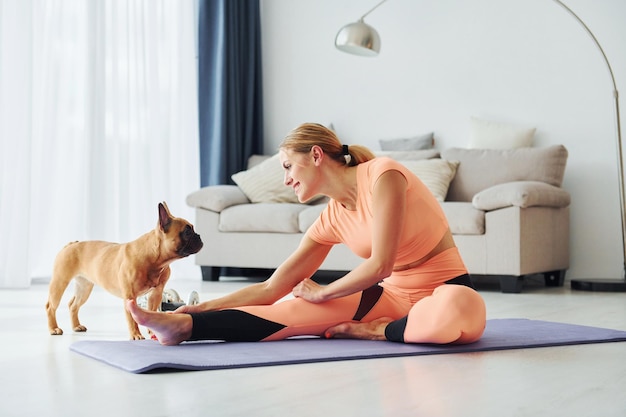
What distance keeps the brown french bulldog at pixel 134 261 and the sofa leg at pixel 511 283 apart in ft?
7.60

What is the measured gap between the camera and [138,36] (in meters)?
5.24

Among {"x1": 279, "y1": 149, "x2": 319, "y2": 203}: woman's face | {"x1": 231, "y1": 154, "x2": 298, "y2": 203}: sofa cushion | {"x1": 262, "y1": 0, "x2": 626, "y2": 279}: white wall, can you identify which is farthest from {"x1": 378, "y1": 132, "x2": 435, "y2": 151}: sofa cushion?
{"x1": 279, "y1": 149, "x2": 319, "y2": 203}: woman's face

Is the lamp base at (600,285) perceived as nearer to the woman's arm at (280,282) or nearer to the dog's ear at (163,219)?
the woman's arm at (280,282)

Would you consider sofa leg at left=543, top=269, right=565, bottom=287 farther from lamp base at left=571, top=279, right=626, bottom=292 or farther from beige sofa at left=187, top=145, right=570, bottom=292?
lamp base at left=571, top=279, right=626, bottom=292

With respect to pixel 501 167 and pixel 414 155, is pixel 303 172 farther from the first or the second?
pixel 414 155

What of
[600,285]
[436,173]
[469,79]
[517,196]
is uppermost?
[469,79]

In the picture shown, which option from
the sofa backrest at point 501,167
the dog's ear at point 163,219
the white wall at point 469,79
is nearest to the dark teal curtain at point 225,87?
the white wall at point 469,79

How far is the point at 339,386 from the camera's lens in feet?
5.48

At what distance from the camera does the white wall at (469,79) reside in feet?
16.4

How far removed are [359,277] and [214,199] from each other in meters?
2.95

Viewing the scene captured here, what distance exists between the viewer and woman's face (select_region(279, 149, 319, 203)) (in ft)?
7.28

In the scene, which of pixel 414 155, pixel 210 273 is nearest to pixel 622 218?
pixel 414 155

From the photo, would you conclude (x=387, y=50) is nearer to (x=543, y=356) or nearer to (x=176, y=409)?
(x=543, y=356)

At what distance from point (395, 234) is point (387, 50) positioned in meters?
3.76
